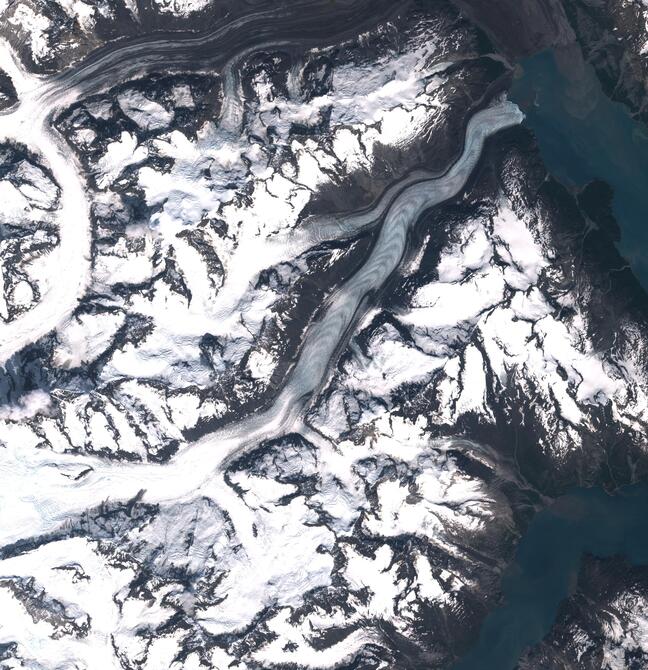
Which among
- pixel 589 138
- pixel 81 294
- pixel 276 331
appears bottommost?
pixel 276 331

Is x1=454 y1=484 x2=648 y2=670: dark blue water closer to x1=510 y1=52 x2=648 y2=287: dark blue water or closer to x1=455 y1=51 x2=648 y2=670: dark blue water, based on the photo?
x1=455 y1=51 x2=648 y2=670: dark blue water

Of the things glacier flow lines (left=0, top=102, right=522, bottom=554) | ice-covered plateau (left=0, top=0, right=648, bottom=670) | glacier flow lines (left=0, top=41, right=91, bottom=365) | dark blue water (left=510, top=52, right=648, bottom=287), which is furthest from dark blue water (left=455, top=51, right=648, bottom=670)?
glacier flow lines (left=0, top=41, right=91, bottom=365)

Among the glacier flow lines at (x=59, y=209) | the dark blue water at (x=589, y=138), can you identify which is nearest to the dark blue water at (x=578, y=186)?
the dark blue water at (x=589, y=138)

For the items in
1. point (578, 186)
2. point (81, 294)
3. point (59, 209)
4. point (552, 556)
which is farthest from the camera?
point (552, 556)

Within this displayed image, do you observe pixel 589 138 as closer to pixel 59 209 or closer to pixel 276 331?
pixel 276 331

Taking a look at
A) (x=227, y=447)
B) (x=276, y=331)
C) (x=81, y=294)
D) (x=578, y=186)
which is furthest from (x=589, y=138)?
(x=81, y=294)

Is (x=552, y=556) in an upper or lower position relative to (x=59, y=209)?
lower
